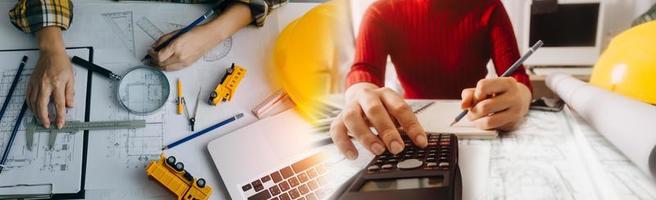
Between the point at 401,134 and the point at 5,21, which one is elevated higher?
the point at 5,21

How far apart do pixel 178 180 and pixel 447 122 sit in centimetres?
32

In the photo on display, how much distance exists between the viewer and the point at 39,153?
60 cm

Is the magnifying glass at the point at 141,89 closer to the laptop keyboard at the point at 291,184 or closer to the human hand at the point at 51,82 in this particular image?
the human hand at the point at 51,82

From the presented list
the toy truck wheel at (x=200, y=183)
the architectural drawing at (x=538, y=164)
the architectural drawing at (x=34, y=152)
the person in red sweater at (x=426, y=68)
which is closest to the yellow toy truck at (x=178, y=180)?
the toy truck wheel at (x=200, y=183)

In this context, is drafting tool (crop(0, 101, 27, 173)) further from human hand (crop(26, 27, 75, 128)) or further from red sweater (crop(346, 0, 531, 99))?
red sweater (crop(346, 0, 531, 99))

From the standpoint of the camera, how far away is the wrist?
617mm

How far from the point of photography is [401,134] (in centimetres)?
40

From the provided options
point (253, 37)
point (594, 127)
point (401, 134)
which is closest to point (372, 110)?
point (401, 134)

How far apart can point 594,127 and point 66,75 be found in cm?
58

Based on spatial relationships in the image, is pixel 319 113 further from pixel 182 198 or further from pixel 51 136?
pixel 51 136

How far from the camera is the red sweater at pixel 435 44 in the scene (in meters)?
0.40

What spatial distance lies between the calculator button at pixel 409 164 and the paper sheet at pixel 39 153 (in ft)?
1.35

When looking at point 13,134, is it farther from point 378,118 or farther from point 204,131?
point 378,118

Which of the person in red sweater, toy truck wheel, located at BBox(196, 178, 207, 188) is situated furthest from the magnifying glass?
the person in red sweater
